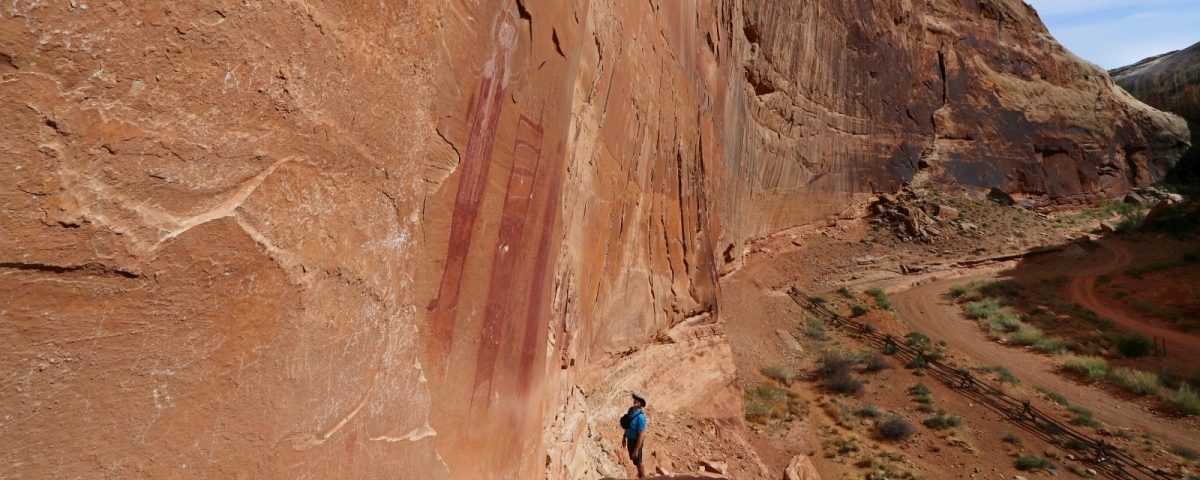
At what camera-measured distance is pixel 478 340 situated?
11.0ft

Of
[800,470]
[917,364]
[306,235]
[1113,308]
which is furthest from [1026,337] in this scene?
[306,235]

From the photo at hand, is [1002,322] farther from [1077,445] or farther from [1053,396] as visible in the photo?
[1077,445]

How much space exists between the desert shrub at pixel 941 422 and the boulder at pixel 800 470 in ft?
14.8

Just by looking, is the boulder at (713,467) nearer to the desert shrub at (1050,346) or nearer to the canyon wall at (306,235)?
the canyon wall at (306,235)

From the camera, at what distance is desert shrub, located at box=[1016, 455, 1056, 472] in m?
10.7

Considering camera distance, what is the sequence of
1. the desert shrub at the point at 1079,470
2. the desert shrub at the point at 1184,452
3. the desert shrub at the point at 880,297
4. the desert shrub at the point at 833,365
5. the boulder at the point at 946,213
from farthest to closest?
the boulder at the point at 946,213 < the desert shrub at the point at 880,297 < the desert shrub at the point at 833,365 < the desert shrub at the point at 1184,452 < the desert shrub at the point at 1079,470

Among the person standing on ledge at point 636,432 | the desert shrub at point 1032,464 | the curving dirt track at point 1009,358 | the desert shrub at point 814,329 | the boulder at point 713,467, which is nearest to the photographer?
the person standing on ledge at point 636,432

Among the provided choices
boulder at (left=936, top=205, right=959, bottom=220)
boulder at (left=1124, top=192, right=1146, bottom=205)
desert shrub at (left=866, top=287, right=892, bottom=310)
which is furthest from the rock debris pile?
boulder at (left=1124, top=192, right=1146, bottom=205)

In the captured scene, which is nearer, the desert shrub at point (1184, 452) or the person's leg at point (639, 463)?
the person's leg at point (639, 463)

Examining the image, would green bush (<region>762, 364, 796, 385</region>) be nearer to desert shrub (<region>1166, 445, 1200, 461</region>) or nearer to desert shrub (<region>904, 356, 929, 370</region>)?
desert shrub (<region>904, 356, 929, 370</region>)

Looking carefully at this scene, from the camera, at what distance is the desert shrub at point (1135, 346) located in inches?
645

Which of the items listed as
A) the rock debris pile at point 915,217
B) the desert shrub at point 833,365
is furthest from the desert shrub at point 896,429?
the rock debris pile at point 915,217

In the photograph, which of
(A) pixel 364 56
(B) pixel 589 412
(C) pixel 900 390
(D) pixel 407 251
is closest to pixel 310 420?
(D) pixel 407 251

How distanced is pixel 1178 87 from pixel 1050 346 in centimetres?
4790
